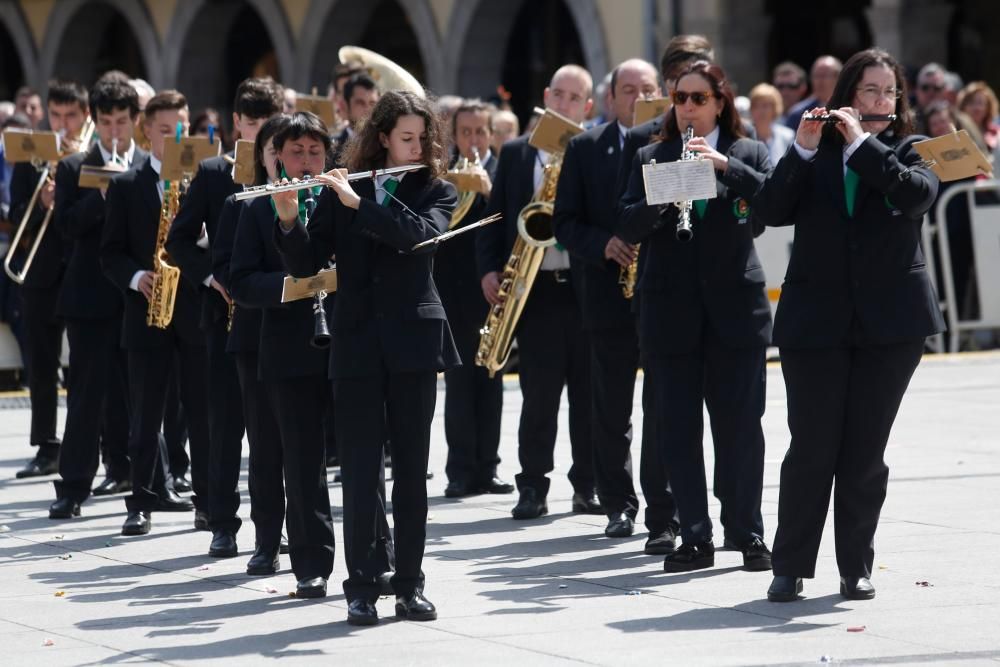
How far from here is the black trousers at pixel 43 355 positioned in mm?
11180

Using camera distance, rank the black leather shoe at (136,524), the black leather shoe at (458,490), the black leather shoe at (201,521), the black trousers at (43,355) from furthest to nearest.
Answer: the black trousers at (43,355), the black leather shoe at (458,490), the black leather shoe at (201,521), the black leather shoe at (136,524)

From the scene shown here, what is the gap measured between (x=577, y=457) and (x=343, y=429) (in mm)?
2662

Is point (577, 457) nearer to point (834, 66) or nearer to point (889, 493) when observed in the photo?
point (889, 493)

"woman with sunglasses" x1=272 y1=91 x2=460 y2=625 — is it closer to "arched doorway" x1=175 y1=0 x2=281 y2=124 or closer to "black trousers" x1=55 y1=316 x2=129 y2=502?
"black trousers" x1=55 y1=316 x2=129 y2=502

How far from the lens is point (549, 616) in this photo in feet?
23.0

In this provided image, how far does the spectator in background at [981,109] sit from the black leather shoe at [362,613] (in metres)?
10.3

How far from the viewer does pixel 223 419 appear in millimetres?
8656

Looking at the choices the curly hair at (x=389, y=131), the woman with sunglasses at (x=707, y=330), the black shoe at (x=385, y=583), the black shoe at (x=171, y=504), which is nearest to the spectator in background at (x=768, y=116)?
the black shoe at (x=171, y=504)

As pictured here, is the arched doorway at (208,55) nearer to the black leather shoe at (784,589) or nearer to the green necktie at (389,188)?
the green necktie at (389,188)

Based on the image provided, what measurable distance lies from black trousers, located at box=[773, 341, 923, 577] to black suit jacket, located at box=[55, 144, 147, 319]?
3977mm

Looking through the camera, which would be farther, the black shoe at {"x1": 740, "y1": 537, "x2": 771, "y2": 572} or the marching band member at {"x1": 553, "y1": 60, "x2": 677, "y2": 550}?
the marching band member at {"x1": 553, "y1": 60, "x2": 677, "y2": 550}

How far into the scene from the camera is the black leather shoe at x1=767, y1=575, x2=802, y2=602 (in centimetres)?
714

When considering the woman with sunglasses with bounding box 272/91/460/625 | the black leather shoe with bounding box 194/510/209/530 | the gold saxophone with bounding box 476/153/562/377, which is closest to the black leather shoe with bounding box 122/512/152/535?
the black leather shoe with bounding box 194/510/209/530

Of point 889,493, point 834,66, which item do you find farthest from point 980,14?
point 889,493
